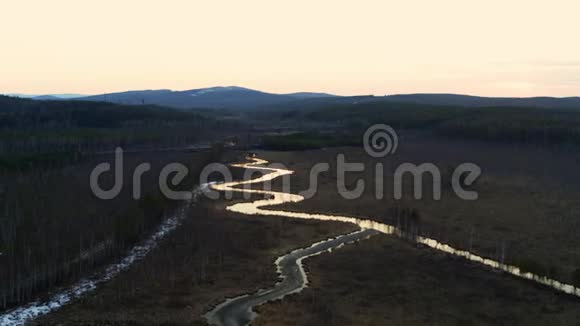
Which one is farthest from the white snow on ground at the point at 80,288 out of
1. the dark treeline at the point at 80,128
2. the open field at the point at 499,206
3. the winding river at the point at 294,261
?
the dark treeline at the point at 80,128

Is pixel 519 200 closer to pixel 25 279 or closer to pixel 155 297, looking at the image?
pixel 155 297

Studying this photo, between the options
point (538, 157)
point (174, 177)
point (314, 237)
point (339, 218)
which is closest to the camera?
point (314, 237)

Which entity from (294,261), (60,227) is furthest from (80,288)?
(294,261)

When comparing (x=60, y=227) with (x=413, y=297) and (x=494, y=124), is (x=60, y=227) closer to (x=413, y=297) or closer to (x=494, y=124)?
(x=413, y=297)

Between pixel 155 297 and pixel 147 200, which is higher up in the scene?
pixel 147 200

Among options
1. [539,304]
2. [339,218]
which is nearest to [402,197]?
[339,218]

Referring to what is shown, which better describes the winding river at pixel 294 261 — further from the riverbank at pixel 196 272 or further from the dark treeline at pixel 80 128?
the dark treeline at pixel 80 128

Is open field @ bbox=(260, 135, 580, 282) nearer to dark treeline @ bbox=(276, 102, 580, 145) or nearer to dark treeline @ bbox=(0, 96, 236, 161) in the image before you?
dark treeline @ bbox=(276, 102, 580, 145)
